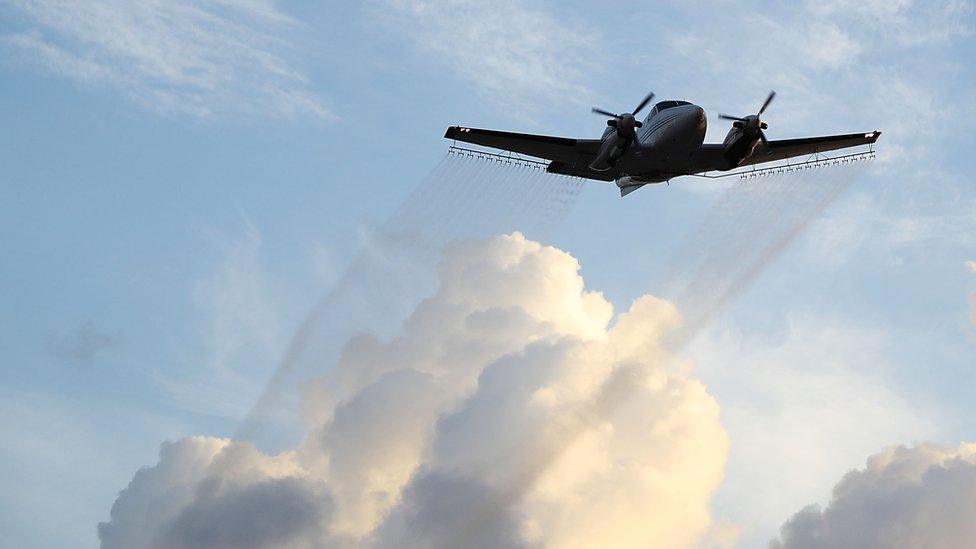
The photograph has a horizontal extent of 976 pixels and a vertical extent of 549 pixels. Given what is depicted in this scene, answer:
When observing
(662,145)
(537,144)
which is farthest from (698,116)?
(537,144)

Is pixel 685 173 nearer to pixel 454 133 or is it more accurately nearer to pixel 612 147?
pixel 612 147

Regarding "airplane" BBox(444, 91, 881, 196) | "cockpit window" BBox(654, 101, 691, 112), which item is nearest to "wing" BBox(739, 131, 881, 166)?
"airplane" BBox(444, 91, 881, 196)

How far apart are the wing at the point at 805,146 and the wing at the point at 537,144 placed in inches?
515

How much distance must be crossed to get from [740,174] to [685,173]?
5.15 meters

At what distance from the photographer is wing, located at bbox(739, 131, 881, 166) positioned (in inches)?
3925

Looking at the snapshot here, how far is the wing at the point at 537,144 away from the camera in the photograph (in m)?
91.4

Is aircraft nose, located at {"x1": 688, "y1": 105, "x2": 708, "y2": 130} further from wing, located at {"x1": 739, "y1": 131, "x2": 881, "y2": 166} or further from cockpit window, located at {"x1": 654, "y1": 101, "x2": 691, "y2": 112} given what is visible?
wing, located at {"x1": 739, "y1": 131, "x2": 881, "y2": 166}

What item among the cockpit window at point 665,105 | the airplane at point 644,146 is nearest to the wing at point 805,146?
the airplane at point 644,146

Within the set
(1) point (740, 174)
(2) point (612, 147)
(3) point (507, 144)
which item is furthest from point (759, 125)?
(3) point (507, 144)

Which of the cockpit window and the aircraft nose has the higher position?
the cockpit window

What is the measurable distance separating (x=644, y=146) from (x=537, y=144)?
8126 mm

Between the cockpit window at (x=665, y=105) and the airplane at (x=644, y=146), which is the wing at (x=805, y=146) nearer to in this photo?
the airplane at (x=644, y=146)

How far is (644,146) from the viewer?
90.7 metres

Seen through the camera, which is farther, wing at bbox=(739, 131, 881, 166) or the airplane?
wing at bbox=(739, 131, 881, 166)
